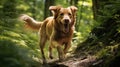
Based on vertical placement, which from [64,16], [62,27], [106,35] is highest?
[64,16]

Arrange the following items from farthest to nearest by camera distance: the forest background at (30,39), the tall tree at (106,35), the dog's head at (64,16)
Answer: the dog's head at (64,16), the tall tree at (106,35), the forest background at (30,39)

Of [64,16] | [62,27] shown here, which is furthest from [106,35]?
[62,27]

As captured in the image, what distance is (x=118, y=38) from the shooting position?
666 cm

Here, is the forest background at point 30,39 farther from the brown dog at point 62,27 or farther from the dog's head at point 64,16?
the dog's head at point 64,16

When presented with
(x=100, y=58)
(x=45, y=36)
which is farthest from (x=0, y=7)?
(x=45, y=36)

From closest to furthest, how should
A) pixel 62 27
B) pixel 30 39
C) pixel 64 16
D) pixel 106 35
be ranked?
pixel 30 39, pixel 106 35, pixel 64 16, pixel 62 27

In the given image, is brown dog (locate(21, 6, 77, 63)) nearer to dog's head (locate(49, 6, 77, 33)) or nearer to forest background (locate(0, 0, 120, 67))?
dog's head (locate(49, 6, 77, 33))

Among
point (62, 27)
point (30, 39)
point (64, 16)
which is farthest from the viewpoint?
point (62, 27)

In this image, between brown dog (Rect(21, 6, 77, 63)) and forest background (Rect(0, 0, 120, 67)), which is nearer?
forest background (Rect(0, 0, 120, 67))

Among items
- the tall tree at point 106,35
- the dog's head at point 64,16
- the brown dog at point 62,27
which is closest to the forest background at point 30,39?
the tall tree at point 106,35

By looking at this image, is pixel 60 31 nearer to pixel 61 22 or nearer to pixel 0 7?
pixel 61 22

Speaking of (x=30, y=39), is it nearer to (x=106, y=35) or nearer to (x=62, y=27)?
(x=106, y=35)

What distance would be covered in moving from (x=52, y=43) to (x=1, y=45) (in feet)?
21.8

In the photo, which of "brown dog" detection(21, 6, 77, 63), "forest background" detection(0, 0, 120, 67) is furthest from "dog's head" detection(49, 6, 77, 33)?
"forest background" detection(0, 0, 120, 67)
